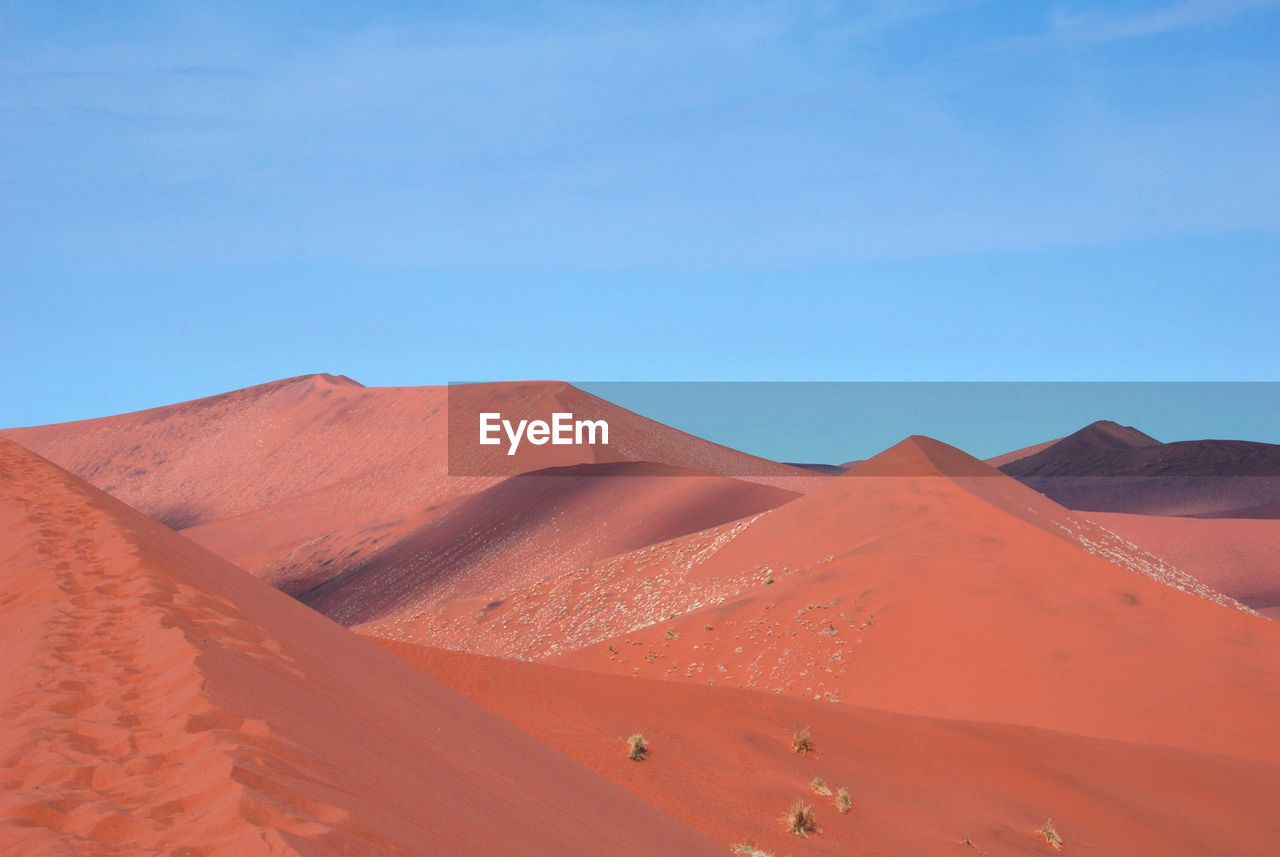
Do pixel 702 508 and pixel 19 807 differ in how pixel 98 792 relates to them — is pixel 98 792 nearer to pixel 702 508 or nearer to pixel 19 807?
pixel 19 807

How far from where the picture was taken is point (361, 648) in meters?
9.73

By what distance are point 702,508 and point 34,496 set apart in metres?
30.9

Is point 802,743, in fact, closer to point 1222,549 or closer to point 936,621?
point 936,621

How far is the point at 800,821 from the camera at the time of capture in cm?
969

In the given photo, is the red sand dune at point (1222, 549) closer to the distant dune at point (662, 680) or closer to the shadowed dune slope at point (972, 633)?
the distant dune at point (662, 680)

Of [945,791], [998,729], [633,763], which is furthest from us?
[998,729]

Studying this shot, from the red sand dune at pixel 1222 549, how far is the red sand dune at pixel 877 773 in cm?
3108

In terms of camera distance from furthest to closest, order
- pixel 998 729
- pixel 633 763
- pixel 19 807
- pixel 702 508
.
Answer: pixel 702 508, pixel 998 729, pixel 633 763, pixel 19 807

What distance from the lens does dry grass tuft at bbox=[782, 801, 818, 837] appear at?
31.6 feet

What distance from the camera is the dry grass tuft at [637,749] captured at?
35.1 ft

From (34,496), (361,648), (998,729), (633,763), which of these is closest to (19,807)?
(361,648)

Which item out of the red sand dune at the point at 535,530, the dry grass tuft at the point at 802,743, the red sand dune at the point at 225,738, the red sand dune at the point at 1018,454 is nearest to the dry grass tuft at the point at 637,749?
the red sand dune at the point at 225,738

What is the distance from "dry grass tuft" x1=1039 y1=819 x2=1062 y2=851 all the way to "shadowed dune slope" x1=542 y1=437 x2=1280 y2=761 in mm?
5808

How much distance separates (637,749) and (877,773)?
9.84 ft
